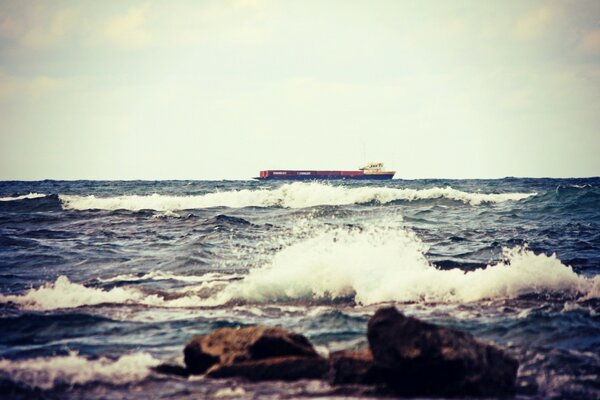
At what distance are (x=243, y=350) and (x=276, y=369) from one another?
1.52 ft

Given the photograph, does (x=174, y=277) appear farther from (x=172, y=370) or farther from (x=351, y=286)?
(x=172, y=370)

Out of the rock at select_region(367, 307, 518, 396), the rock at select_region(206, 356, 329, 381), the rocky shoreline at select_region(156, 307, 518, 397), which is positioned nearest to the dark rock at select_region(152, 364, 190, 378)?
the rocky shoreline at select_region(156, 307, 518, 397)

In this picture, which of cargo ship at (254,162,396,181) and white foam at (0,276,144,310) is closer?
white foam at (0,276,144,310)

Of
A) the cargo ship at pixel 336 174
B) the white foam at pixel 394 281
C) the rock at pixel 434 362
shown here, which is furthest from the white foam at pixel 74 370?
the cargo ship at pixel 336 174

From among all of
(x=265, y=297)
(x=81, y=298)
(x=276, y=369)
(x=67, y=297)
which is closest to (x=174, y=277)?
(x=81, y=298)

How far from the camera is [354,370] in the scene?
6090 mm

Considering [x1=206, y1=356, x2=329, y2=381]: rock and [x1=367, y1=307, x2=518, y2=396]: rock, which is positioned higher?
[x1=367, y1=307, x2=518, y2=396]: rock

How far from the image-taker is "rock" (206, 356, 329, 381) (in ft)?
20.5

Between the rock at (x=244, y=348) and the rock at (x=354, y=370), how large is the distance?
443mm

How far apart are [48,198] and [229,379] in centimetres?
3627

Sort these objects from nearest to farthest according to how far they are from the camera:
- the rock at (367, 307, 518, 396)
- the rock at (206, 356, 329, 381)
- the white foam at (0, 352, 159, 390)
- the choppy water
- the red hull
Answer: the rock at (367, 307, 518, 396), the rock at (206, 356, 329, 381), the white foam at (0, 352, 159, 390), the choppy water, the red hull

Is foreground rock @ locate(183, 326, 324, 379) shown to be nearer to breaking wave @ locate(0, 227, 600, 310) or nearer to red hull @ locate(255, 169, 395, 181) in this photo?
breaking wave @ locate(0, 227, 600, 310)

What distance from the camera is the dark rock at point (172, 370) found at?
6.54 meters

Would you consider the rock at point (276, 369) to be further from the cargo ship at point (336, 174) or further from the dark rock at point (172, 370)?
the cargo ship at point (336, 174)
